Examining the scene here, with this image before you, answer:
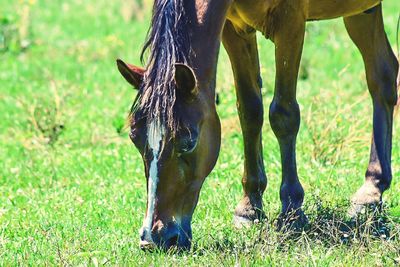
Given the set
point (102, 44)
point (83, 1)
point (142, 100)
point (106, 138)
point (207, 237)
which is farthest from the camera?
point (83, 1)

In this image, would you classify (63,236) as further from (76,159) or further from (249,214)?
(76,159)

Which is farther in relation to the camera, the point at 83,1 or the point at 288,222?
the point at 83,1

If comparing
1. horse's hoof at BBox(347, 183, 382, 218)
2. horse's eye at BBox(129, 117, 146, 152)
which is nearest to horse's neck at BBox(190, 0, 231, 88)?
horse's eye at BBox(129, 117, 146, 152)

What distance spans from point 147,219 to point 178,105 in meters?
0.59

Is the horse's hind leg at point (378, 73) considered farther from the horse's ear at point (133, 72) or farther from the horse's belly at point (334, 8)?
the horse's ear at point (133, 72)

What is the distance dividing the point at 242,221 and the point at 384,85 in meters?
1.67

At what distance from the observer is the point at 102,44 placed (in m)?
13.6

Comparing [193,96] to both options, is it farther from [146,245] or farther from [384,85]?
[384,85]

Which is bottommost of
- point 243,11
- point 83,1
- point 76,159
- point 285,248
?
point 285,248

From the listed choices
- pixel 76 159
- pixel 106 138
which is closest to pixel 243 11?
pixel 76 159

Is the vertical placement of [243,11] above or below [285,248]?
above

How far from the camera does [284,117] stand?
6.04 m

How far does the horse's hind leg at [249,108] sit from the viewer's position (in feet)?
20.1

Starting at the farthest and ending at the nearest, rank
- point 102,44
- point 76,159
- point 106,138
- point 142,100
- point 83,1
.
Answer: point 83,1 < point 102,44 < point 106,138 < point 76,159 < point 142,100
